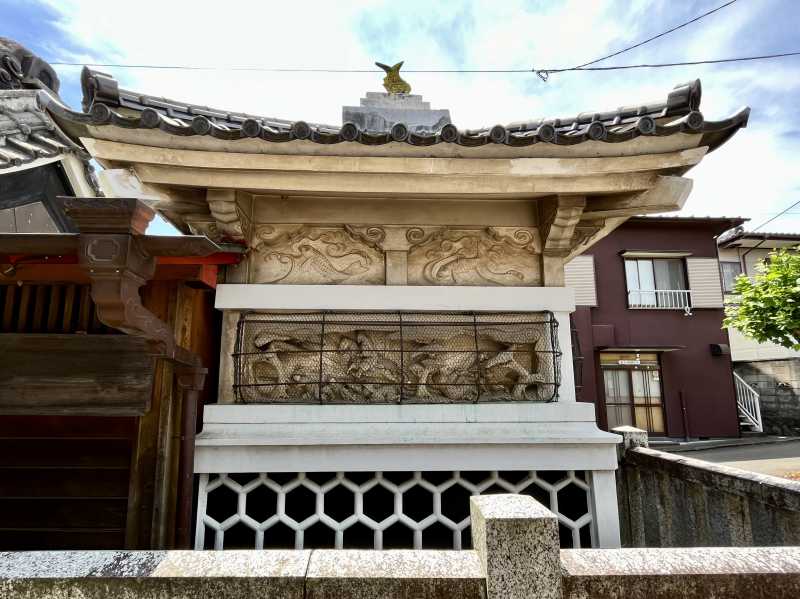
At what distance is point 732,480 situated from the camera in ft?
11.9

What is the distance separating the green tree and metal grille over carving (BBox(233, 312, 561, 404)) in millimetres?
6079

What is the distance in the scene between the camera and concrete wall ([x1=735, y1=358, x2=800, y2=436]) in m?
16.1

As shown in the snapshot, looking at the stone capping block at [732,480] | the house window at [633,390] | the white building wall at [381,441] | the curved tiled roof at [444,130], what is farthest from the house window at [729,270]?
the white building wall at [381,441]

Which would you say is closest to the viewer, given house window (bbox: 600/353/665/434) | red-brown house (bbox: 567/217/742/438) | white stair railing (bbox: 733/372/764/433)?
red-brown house (bbox: 567/217/742/438)

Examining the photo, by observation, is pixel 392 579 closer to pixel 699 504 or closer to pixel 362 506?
pixel 362 506

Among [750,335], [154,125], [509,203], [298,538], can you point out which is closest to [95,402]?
[298,538]

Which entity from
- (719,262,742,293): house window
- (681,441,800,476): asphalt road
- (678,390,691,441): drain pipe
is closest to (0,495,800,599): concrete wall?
(681,441,800,476): asphalt road

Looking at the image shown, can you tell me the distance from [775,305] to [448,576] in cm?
838

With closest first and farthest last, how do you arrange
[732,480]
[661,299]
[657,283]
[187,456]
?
[187,456] < [732,480] < [661,299] < [657,283]

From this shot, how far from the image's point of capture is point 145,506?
11.3 feet

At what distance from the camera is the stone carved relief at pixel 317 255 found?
403 cm

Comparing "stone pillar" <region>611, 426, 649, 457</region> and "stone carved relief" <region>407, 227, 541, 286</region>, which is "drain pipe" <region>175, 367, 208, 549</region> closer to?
"stone carved relief" <region>407, 227, 541, 286</region>

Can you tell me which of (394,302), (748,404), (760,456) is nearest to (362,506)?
(394,302)

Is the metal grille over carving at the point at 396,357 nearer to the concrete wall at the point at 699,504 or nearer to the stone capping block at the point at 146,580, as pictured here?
the concrete wall at the point at 699,504
